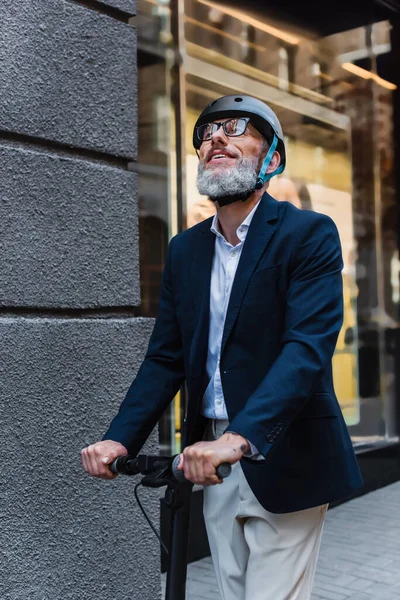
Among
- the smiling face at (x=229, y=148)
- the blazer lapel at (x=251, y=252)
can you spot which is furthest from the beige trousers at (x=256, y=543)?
the smiling face at (x=229, y=148)

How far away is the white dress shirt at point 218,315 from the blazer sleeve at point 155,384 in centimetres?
17

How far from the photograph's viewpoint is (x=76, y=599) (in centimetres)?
372

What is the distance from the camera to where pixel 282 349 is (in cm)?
232

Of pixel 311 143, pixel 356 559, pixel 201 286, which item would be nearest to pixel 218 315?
pixel 201 286

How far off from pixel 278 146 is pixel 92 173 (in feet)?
4.76

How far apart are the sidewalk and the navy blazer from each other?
2.67 metres

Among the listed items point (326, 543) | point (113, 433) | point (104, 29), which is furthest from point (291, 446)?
point (326, 543)

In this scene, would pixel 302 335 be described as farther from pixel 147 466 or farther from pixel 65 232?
pixel 65 232

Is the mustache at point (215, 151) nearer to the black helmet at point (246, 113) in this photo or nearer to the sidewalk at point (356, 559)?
the black helmet at point (246, 113)

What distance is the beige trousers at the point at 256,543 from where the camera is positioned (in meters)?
2.46

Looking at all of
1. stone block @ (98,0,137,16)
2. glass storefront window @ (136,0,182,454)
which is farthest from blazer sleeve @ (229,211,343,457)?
glass storefront window @ (136,0,182,454)

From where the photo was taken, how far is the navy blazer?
7.52 ft

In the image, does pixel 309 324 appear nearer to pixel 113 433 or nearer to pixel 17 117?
pixel 113 433

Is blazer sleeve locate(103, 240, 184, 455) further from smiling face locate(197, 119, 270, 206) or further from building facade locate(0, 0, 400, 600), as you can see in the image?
building facade locate(0, 0, 400, 600)
